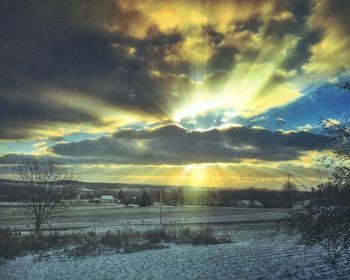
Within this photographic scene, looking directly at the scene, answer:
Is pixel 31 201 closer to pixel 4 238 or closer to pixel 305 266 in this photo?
pixel 4 238

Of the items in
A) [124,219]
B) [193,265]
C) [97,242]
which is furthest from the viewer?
[124,219]

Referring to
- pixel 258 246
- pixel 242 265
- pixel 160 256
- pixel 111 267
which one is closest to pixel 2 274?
pixel 111 267

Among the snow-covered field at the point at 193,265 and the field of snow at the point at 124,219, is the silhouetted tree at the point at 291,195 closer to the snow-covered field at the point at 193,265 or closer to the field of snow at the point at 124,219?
the snow-covered field at the point at 193,265

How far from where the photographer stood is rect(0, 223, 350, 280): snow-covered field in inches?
693

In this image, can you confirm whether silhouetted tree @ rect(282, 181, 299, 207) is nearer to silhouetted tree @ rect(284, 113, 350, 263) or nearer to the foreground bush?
silhouetted tree @ rect(284, 113, 350, 263)

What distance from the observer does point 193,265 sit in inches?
811

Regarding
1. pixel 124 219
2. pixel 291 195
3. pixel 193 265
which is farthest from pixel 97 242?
pixel 124 219

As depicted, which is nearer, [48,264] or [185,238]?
[48,264]

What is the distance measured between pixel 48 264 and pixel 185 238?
1333 centimetres

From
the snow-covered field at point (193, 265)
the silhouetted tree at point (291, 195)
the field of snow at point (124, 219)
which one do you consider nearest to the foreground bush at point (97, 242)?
the snow-covered field at point (193, 265)

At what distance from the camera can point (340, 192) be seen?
1291 cm

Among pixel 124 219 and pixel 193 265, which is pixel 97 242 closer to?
pixel 193 265

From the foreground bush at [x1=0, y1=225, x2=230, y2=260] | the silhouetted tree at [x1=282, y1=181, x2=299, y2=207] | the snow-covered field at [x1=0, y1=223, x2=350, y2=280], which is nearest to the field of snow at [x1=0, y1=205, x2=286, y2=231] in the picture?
the foreground bush at [x1=0, y1=225, x2=230, y2=260]

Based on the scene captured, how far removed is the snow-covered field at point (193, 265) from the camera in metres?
17.6
